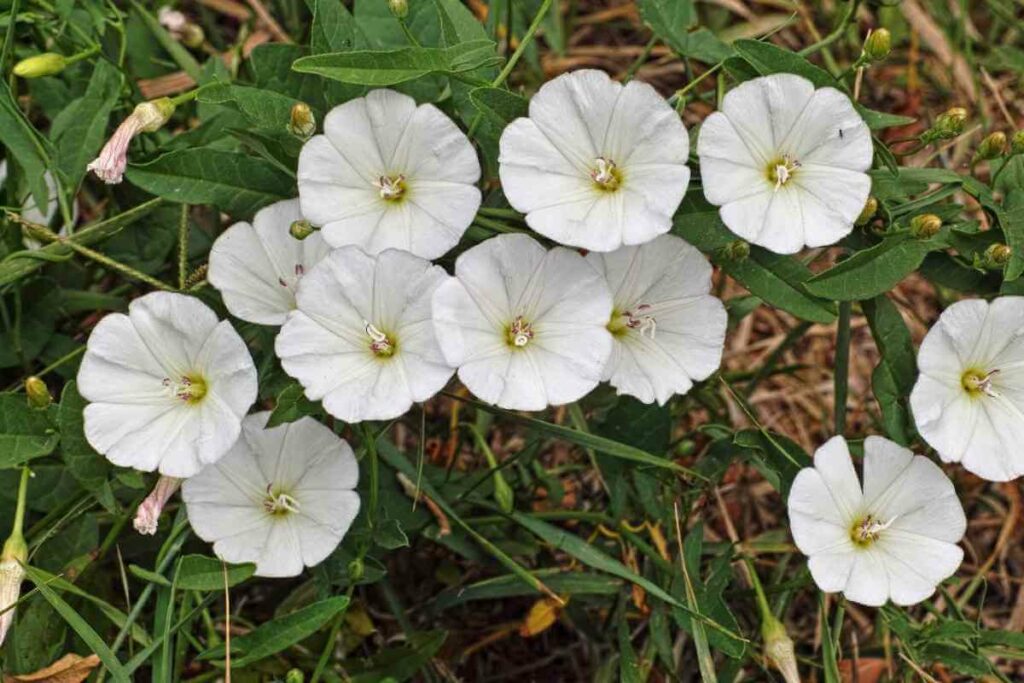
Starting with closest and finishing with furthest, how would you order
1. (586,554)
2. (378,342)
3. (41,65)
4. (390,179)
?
→ 1. (378,342)
2. (390,179)
3. (41,65)
4. (586,554)

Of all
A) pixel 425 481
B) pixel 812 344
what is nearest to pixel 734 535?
pixel 812 344

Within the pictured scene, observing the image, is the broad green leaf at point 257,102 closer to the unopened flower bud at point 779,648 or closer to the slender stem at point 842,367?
the slender stem at point 842,367

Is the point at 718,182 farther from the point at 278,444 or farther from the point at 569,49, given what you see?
the point at 569,49

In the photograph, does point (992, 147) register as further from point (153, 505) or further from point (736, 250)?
point (153, 505)

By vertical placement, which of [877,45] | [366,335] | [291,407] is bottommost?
[291,407]

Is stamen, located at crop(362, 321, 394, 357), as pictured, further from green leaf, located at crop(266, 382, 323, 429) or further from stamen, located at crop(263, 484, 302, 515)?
stamen, located at crop(263, 484, 302, 515)

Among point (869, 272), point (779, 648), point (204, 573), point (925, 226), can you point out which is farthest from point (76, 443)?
point (925, 226)

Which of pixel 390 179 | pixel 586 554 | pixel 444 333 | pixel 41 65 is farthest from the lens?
pixel 586 554

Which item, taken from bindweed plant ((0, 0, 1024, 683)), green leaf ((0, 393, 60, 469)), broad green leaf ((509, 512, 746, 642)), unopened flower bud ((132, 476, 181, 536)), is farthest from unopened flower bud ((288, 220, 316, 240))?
broad green leaf ((509, 512, 746, 642))
